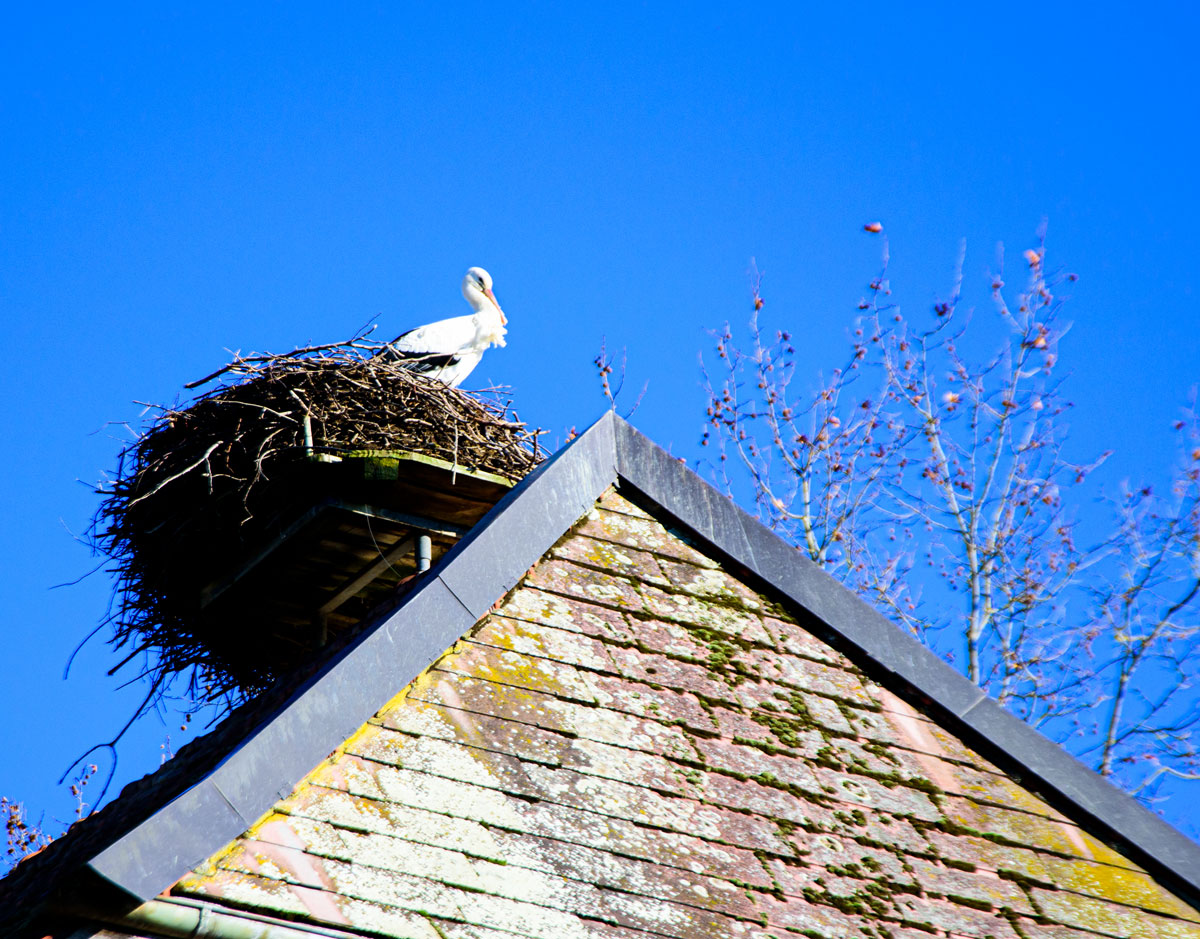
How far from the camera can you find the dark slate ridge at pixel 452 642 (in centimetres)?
271

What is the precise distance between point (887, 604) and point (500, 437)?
21.7 ft

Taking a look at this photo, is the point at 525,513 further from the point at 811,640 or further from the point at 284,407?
the point at 284,407

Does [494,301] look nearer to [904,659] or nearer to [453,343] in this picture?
[453,343]

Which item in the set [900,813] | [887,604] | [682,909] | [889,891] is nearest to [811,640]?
[900,813]

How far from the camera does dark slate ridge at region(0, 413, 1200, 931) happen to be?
2707 mm

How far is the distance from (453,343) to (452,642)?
682 cm

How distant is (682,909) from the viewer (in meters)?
2.93

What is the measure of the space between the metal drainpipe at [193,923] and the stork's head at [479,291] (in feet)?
28.9

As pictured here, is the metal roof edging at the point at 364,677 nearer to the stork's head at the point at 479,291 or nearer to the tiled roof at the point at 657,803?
the tiled roof at the point at 657,803

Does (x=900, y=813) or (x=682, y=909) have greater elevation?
(x=900, y=813)

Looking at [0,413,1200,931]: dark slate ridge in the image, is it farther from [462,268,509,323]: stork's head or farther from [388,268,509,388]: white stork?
[462,268,509,323]: stork's head

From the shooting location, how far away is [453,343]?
1003cm

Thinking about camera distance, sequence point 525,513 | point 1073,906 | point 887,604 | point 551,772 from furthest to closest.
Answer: point 887,604 < point 525,513 < point 1073,906 < point 551,772

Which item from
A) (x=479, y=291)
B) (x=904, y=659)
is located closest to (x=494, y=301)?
(x=479, y=291)
